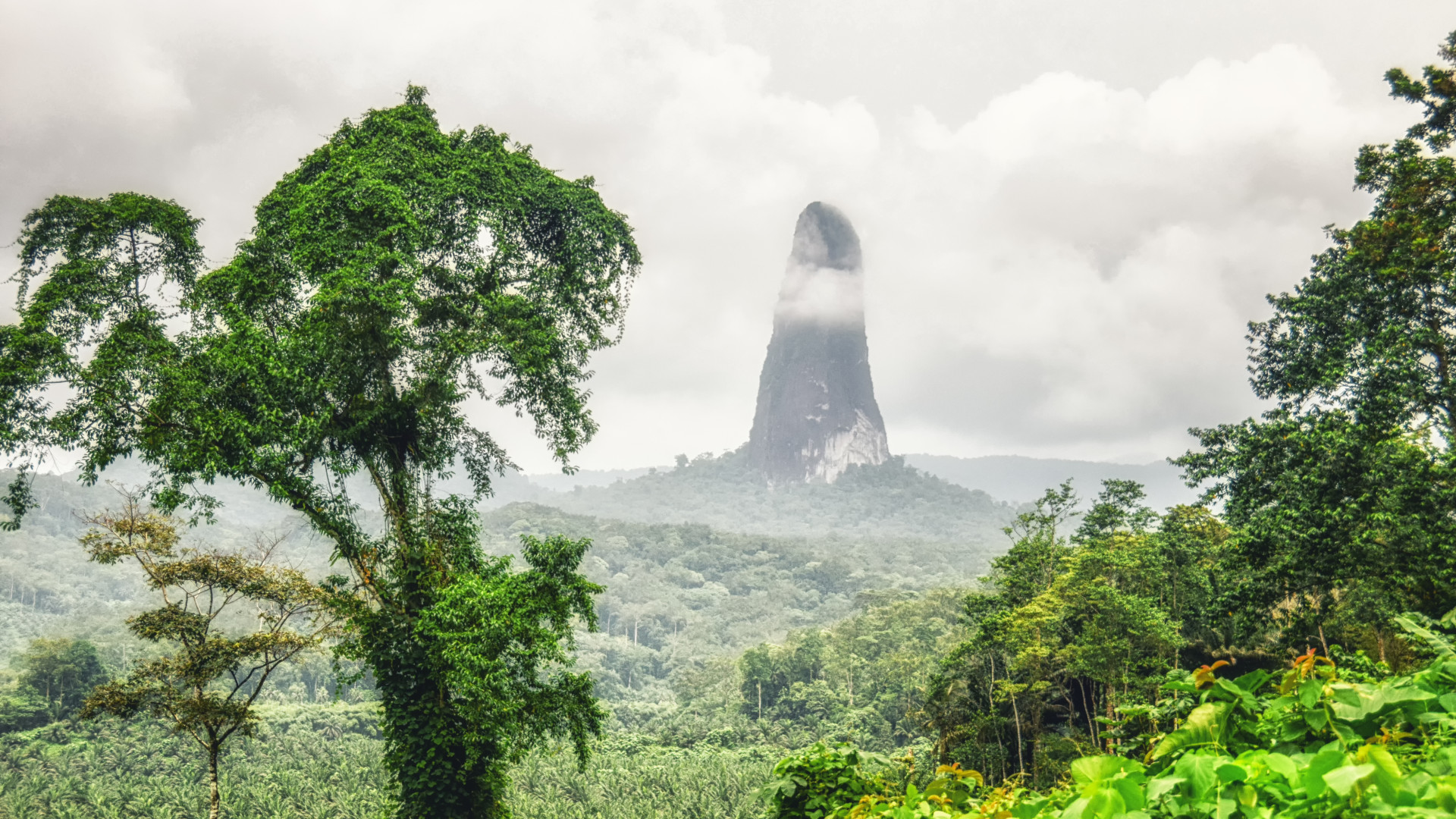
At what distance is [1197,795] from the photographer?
1051 millimetres

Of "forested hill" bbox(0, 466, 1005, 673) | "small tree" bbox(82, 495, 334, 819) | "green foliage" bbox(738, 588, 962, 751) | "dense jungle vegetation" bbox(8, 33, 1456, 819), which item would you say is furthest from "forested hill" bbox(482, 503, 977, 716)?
"dense jungle vegetation" bbox(8, 33, 1456, 819)

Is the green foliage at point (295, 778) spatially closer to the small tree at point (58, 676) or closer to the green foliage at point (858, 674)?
the small tree at point (58, 676)

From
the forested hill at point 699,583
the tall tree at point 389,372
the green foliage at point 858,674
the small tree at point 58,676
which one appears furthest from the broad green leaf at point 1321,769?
the forested hill at point 699,583

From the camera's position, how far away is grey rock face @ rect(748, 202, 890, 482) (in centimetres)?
14212

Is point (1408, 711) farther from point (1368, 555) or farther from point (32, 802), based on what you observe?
point (32, 802)

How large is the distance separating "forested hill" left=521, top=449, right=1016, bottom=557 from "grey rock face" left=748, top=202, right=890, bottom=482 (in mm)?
4618

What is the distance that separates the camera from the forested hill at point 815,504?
125875mm

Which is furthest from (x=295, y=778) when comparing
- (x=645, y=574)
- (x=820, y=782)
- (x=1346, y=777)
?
(x=645, y=574)

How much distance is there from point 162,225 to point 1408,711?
10.4m

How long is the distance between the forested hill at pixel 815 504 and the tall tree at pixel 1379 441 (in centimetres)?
10372

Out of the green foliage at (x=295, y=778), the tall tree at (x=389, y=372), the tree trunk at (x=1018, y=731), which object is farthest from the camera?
the green foliage at (x=295, y=778)

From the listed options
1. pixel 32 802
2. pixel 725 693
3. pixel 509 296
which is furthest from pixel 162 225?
pixel 725 693

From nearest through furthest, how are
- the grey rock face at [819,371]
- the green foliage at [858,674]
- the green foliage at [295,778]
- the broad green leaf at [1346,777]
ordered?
the broad green leaf at [1346,777] < the green foliage at [295,778] < the green foliage at [858,674] < the grey rock face at [819,371]

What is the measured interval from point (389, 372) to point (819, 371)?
452ft
